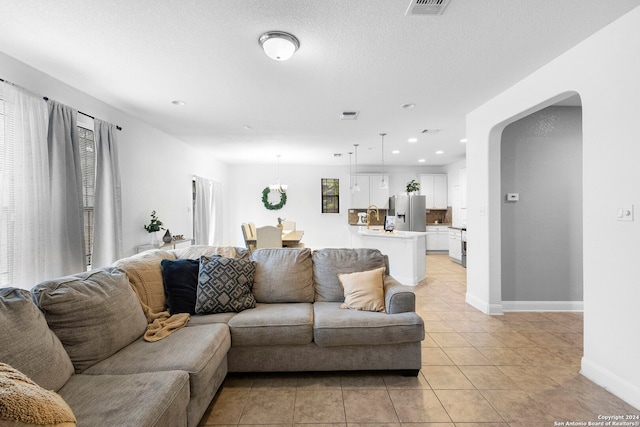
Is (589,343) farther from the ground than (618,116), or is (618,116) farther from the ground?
(618,116)

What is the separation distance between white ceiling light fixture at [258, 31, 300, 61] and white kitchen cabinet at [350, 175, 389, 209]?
6.47 metres

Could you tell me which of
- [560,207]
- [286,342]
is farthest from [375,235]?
[286,342]

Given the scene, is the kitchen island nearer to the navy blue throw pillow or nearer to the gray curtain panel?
the navy blue throw pillow

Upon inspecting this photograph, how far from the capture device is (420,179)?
338 inches

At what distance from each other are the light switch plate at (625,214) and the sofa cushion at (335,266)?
1.72 m

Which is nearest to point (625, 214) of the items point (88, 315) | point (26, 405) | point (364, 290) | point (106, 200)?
point (364, 290)

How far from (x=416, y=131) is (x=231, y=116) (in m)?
3.00

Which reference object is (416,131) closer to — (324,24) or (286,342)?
(324,24)

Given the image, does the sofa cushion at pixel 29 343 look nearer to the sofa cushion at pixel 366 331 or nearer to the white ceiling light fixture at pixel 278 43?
the sofa cushion at pixel 366 331

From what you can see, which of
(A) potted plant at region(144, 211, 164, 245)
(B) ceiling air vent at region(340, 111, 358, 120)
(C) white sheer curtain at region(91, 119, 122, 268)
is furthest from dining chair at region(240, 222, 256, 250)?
(B) ceiling air vent at region(340, 111, 358, 120)

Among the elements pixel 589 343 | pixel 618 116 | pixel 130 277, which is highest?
pixel 618 116

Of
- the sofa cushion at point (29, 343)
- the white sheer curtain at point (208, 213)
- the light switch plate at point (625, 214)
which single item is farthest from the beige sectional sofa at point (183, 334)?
the white sheer curtain at point (208, 213)

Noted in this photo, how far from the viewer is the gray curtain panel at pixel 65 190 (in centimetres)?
277

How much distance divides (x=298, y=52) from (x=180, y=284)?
7.07 feet
